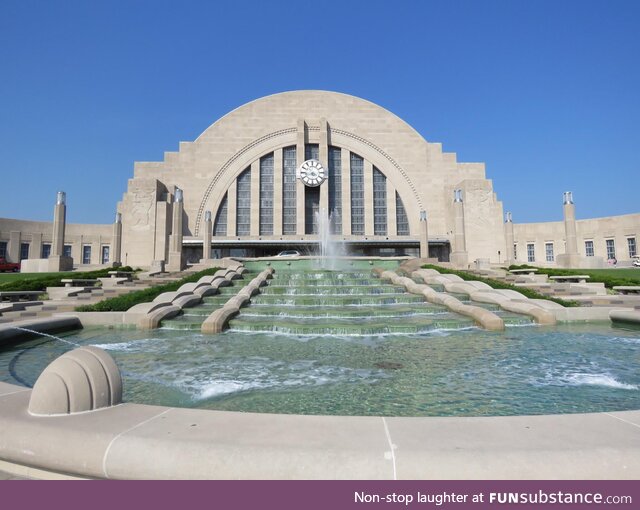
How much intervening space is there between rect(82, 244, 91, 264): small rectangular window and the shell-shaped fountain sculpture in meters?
52.0

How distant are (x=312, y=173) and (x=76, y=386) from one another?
36986 millimetres

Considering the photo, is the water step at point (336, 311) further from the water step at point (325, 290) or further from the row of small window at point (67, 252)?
the row of small window at point (67, 252)

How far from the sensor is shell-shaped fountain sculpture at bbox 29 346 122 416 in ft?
9.86

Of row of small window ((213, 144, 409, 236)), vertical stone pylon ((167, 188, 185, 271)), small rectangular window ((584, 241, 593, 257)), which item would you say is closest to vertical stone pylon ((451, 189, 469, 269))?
row of small window ((213, 144, 409, 236))

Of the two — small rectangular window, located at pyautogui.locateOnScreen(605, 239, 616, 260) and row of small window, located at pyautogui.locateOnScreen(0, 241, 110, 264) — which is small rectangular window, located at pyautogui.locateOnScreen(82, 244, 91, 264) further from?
small rectangular window, located at pyautogui.locateOnScreen(605, 239, 616, 260)

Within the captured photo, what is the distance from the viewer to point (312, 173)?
127 ft

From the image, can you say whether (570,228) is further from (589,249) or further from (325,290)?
(589,249)

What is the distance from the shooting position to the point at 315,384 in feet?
16.7

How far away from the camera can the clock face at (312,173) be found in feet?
127

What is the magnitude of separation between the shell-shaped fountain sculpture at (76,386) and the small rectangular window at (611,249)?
183ft
